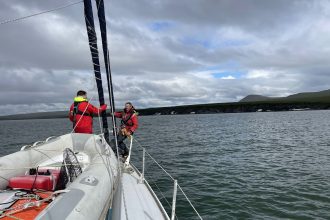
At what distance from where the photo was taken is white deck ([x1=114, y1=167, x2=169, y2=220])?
612cm

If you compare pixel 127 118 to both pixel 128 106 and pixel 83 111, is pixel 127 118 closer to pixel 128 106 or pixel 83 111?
pixel 128 106

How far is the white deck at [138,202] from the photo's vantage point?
6125mm

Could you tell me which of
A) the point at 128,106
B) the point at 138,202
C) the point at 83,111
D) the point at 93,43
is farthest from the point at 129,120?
the point at 138,202

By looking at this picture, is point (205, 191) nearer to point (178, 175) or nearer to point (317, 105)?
point (178, 175)

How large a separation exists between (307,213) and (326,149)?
14983 mm

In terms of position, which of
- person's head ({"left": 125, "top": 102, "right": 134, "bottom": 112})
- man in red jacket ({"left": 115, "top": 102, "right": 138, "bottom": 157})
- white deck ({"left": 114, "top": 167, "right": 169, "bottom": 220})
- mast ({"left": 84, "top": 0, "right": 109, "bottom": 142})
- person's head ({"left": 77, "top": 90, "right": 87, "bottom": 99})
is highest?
mast ({"left": 84, "top": 0, "right": 109, "bottom": 142})

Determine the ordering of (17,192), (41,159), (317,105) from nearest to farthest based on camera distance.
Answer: (17,192), (41,159), (317,105)

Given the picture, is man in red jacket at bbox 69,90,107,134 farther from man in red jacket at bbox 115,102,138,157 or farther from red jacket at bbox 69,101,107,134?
man in red jacket at bbox 115,102,138,157

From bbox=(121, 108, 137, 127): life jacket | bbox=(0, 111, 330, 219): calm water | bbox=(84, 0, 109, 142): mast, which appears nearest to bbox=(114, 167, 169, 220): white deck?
bbox=(0, 111, 330, 219): calm water

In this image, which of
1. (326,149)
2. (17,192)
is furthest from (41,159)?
(326,149)

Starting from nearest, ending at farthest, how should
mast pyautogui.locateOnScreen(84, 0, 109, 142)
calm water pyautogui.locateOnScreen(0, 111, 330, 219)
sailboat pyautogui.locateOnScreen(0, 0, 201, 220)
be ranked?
sailboat pyautogui.locateOnScreen(0, 0, 201, 220) < calm water pyautogui.locateOnScreen(0, 111, 330, 219) < mast pyautogui.locateOnScreen(84, 0, 109, 142)

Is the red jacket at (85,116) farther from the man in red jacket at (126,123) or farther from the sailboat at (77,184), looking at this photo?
the man in red jacket at (126,123)

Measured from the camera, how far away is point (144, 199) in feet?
23.6

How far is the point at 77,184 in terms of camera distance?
4785 millimetres
